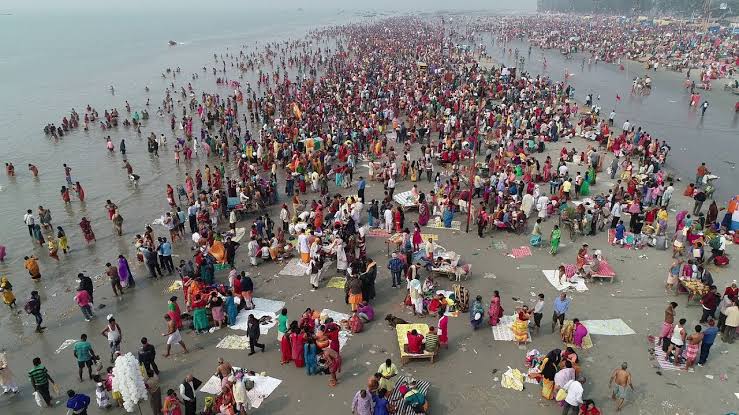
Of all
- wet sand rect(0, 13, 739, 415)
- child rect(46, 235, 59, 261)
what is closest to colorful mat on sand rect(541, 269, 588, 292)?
wet sand rect(0, 13, 739, 415)

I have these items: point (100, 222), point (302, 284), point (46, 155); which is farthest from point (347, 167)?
point (46, 155)

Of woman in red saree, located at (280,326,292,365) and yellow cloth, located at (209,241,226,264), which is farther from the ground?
yellow cloth, located at (209,241,226,264)

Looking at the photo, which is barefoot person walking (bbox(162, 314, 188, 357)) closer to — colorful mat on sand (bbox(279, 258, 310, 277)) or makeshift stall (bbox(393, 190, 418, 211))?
colorful mat on sand (bbox(279, 258, 310, 277))

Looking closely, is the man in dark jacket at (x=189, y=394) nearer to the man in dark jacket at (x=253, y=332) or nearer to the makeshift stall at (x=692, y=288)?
the man in dark jacket at (x=253, y=332)

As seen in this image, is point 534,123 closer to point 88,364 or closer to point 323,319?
point 323,319

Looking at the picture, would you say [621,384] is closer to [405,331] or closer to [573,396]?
[573,396]
